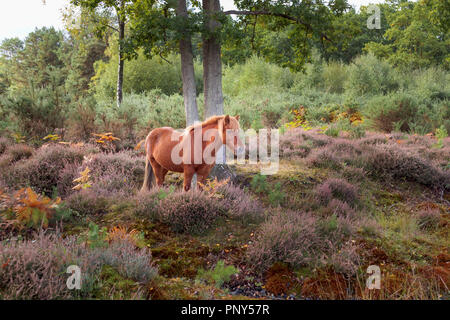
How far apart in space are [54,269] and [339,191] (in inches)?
203

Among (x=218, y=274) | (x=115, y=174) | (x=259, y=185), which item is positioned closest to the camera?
(x=218, y=274)

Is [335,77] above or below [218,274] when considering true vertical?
above

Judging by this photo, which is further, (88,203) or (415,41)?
(415,41)

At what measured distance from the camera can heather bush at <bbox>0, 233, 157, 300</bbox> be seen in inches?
86.7

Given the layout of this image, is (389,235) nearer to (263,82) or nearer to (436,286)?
(436,286)

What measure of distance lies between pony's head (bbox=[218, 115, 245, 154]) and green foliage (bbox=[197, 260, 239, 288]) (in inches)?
65.4


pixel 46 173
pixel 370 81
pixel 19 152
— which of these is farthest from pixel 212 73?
pixel 370 81

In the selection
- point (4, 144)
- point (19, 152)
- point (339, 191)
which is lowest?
point (339, 191)

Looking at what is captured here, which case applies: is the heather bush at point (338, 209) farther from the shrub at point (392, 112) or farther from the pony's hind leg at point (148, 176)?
the shrub at point (392, 112)

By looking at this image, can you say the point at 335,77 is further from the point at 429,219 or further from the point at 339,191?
the point at 429,219

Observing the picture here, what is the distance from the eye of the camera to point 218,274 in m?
3.03

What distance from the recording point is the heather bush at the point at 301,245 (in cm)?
342

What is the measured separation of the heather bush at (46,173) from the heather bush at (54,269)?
10.8 ft

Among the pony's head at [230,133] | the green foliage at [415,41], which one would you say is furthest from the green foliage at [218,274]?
the green foliage at [415,41]
